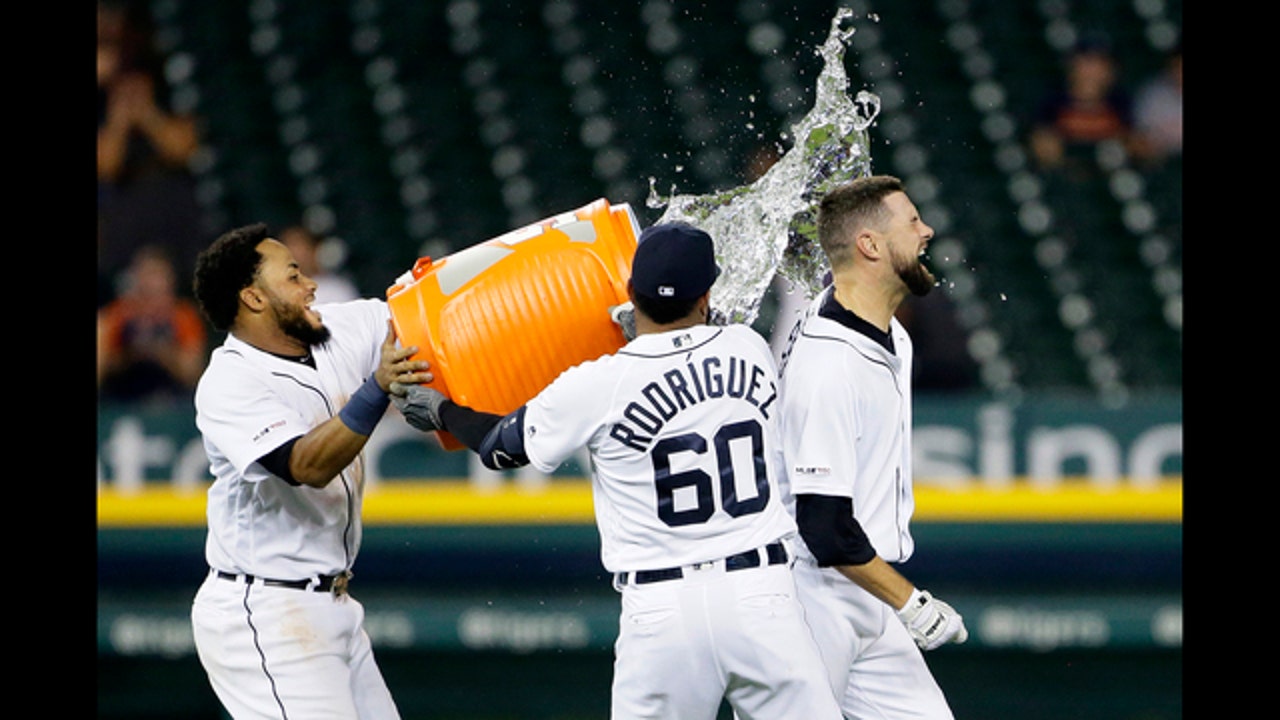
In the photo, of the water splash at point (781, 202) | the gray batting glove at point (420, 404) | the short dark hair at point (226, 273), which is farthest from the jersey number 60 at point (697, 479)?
the short dark hair at point (226, 273)

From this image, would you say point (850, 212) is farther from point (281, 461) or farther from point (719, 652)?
point (281, 461)

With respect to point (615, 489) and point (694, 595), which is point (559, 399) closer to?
point (615, 489)

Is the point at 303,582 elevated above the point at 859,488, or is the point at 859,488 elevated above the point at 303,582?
the point at 859,488

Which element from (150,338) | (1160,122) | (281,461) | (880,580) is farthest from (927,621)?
(1160,122)

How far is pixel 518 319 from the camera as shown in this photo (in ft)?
12.7

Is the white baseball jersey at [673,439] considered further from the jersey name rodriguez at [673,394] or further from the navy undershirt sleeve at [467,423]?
the navy undershirt sleeve at [467,423]

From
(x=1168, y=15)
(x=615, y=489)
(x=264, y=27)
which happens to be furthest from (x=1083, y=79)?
(x=615, y=489)

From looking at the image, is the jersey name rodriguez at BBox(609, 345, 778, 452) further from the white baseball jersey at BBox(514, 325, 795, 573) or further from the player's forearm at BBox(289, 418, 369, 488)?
the player's forearm at BBox(289, 418, 369, 488)

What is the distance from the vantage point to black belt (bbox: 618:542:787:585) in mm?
3592

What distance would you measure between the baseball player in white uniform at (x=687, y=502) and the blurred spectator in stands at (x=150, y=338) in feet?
12.4

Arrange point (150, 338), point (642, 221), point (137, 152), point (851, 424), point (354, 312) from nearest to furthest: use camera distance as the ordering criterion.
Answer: point (851, 424)
point (354, 312)
point (150, 338)
point (642, 221)
point (137, 152)

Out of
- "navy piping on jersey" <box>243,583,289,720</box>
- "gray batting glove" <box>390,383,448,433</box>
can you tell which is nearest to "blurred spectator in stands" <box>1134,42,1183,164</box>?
"gray batting glove" <box>390,383,448,433</box>

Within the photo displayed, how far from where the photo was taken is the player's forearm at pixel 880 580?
3.71 metres

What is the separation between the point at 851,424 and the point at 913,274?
1.53 feet
